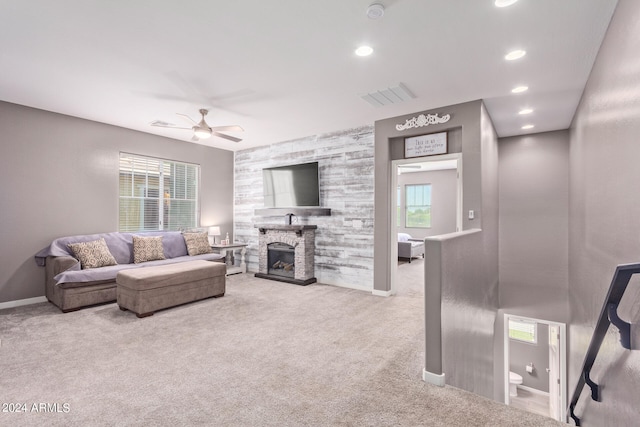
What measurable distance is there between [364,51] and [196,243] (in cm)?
461

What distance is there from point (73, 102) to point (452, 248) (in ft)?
17.0

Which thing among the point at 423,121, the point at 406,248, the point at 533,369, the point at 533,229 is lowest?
the point at 533,369

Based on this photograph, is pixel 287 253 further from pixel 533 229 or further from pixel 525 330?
pixel 525 330

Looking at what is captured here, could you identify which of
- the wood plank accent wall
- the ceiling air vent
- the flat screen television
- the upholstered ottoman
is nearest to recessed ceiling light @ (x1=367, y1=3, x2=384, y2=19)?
the ceiling air vent

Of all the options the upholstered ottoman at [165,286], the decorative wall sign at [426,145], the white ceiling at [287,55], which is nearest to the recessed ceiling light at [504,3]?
the white ceiling at [287,55]

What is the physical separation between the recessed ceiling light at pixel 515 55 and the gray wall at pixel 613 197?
60 cm

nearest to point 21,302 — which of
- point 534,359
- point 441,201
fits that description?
point 441,201

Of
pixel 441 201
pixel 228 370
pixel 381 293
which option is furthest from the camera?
pixel 441 201

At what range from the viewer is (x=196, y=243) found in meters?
5.87

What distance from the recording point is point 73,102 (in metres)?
4.21

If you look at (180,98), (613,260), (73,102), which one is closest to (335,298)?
(613,260)

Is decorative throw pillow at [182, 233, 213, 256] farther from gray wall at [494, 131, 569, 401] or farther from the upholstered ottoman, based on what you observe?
gray wall at [494, 131, 569, 401]

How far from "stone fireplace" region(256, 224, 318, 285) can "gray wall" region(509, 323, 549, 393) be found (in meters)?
6.01

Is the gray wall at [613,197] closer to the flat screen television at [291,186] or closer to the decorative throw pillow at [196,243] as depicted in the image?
the flat screen television at [291,186]
